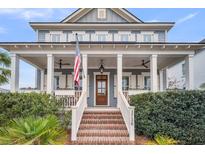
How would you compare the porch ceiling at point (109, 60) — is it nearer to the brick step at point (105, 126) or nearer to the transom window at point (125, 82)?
the transom window at point (125, 82)

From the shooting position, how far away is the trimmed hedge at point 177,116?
34.1ft

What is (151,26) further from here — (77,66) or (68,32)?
(77,66)

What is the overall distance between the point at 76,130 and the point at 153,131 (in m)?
2.72

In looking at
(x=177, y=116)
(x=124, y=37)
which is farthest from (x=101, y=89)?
(x=177, y=116)

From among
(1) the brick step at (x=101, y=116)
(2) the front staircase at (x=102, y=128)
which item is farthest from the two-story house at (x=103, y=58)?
(1) the brick step at (x=101, y=116)

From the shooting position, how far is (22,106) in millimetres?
11133

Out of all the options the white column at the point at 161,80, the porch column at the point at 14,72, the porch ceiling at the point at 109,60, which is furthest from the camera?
the white column at the point at 161,80

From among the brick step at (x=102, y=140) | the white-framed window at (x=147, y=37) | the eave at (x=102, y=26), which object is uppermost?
the eave at (x=102, y=26)

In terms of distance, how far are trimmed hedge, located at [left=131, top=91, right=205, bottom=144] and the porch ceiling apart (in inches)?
204

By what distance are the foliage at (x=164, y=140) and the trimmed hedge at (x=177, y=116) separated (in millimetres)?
142

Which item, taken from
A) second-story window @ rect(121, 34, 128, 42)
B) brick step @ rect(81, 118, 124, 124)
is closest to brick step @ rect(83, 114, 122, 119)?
brick step @ rect(81, 118, 124, 124)

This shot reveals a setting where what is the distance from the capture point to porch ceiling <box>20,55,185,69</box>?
51.6 feet

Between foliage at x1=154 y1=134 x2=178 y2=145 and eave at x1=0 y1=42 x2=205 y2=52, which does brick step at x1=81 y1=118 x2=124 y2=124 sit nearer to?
foliage at x1=154 y1=134 x2=178 y2=145
